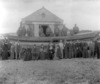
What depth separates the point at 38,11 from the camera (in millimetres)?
29547

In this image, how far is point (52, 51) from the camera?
16.5 metres

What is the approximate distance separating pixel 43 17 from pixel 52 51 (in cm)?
1368

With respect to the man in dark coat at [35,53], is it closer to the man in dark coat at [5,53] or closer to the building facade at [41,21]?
the man in dark coat at [5,53]

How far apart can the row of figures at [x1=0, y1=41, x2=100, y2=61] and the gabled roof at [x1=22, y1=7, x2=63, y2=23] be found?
41.6 feet

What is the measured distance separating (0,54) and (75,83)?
11.1m

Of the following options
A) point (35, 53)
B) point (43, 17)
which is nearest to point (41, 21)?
point (43, 17)

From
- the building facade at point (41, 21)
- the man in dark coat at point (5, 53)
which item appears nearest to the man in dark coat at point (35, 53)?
the man in dark coat at point (5, 53)

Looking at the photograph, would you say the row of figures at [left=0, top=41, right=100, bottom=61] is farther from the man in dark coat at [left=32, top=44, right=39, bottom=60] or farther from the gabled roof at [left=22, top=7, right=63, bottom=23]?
the gabled roof at [left=22, top=7, right=63, bottom=23]

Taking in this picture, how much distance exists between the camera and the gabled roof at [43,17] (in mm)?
29159

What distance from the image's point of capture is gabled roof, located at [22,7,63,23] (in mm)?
29159

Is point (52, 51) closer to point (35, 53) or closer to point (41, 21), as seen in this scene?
point (35, 53)

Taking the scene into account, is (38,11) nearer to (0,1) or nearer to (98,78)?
(0,1)

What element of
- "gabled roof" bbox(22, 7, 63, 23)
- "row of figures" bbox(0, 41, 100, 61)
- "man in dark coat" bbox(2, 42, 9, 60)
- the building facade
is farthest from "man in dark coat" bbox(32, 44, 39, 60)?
"gabled roof" bbox(22, 7, 63, 23)

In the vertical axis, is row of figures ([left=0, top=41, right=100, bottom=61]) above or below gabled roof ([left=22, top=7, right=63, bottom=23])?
below
